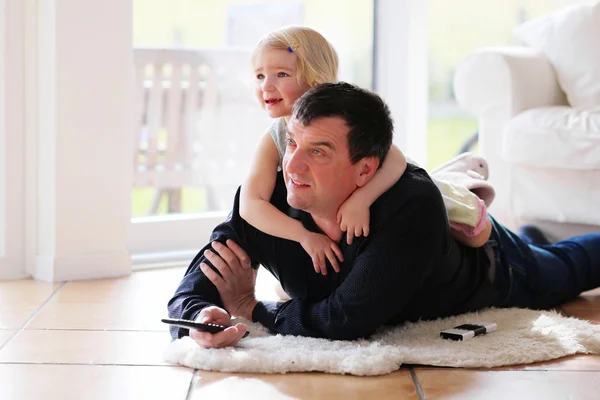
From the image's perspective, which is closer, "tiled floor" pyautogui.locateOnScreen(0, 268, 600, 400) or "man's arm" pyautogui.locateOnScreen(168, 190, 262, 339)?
"tiled floor" pyautogui.locateOnScreen(0, 268, 600, 400)

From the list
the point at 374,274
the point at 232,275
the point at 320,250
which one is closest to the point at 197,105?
the point at 232,275

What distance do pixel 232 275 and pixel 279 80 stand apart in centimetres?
44

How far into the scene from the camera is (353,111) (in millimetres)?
1811

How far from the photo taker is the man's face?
180cm

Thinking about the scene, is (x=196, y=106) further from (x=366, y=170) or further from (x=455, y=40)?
(x=455, y=40)

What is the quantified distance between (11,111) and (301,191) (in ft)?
3.85

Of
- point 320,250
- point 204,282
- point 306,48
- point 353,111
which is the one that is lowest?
point 204,282

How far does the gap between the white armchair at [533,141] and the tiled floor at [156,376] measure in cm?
114

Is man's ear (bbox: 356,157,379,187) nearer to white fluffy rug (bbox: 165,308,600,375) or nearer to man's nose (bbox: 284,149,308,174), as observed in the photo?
man's nose (bbox: 284,149,308,174)

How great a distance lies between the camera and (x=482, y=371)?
1.76 m

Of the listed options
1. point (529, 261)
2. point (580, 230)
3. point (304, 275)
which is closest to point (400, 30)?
point (580, 230)

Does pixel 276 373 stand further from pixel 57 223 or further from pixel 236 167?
pixel 236 167

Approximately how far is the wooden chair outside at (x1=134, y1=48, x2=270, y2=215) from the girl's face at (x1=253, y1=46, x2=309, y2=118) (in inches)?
51.0

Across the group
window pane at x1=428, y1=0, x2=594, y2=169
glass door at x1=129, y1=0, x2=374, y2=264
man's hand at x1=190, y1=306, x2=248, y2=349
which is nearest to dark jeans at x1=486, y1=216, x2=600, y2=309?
man's hand at x1=190, y1=306, x2=248, y2=349
